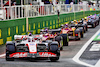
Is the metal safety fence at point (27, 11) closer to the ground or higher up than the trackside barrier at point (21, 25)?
higher up

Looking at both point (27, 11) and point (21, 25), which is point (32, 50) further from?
point (27, 11)

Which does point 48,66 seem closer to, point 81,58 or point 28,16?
point 81,58

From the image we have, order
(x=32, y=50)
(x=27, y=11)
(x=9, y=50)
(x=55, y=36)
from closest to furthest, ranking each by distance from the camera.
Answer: (x=32, y=50)
(x=9, y=50)
(x=55, y=36)
(x=27, y=11)

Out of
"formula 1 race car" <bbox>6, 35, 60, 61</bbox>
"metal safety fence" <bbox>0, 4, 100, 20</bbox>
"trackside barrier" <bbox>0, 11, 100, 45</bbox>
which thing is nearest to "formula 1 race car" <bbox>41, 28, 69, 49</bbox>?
"trackside barrier" <bbox>0, 11, 100, 45</bbox>

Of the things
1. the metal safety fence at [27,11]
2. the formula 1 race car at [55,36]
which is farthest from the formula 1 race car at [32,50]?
the metal safety fence at [27,11]

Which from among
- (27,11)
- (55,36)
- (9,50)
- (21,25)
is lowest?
(21,25)

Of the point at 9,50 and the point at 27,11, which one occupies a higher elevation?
the point at 27,11

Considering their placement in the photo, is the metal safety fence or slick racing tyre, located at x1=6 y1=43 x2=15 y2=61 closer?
slick racing tyre, located at x1=6 y1=43 x2=15 y2=61

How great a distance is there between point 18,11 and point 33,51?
45.1 feet

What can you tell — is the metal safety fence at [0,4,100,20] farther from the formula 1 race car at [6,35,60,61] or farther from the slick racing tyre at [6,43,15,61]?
the slick racing tyre at [6,43,15,61]

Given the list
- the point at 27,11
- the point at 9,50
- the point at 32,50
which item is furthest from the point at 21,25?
the point at 32,50

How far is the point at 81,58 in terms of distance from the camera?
1653 centimetres

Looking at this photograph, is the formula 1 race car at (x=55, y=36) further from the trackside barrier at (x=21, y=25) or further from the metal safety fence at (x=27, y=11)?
the metal safety fence at (x=27, y=11)

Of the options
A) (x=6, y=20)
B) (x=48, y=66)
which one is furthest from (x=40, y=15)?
(x=48, y=66)
